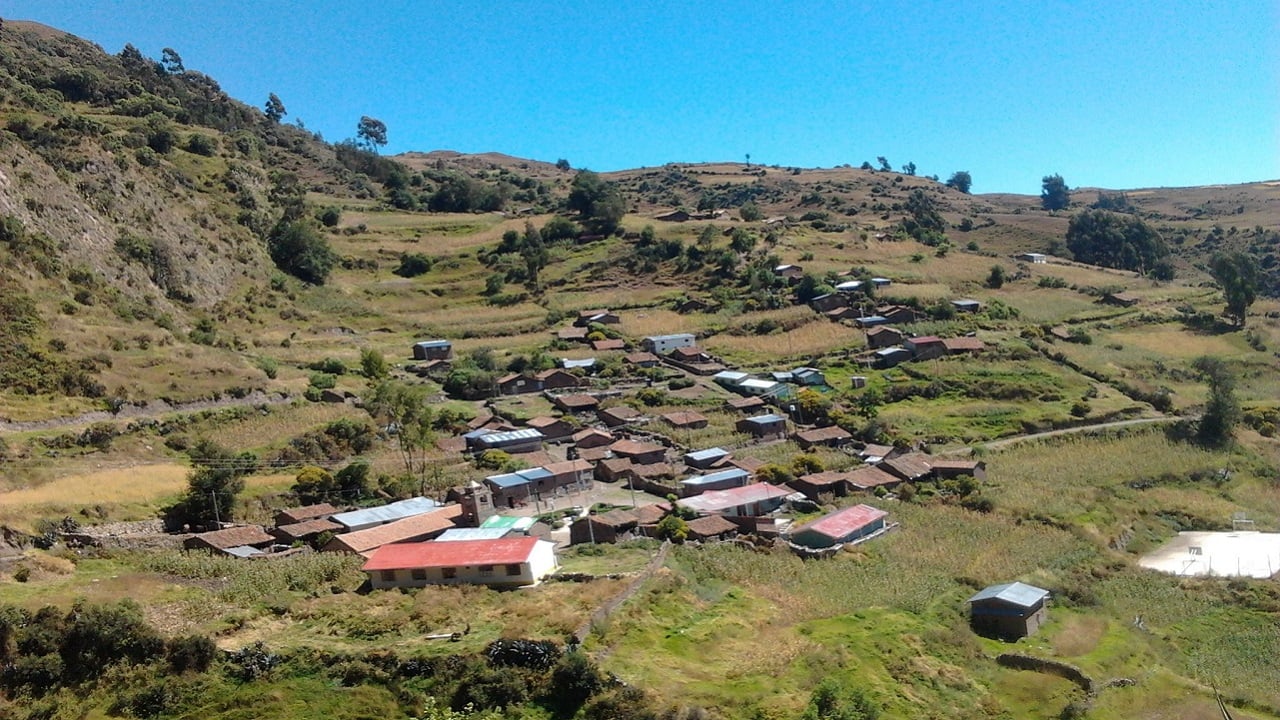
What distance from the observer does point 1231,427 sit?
175 feet

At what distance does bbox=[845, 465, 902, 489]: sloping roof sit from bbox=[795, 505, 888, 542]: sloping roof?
13.8 feet

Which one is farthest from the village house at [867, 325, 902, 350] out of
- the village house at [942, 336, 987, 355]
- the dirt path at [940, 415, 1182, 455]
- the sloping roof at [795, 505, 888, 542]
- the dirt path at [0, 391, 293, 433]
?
the dirt path at [0, 391, 293, 433]

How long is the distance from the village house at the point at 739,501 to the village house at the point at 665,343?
30.0 metres

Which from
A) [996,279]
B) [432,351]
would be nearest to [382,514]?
[432,351]

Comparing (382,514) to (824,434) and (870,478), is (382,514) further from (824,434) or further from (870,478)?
(824,434)

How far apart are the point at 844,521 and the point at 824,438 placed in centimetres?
1538

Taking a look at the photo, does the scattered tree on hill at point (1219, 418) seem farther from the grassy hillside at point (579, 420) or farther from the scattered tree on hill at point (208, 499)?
the scattered tree on hill at point (208, 499)

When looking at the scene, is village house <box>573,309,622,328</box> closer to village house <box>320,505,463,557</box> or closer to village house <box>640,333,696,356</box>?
village house <box>640,333,696,356</box>

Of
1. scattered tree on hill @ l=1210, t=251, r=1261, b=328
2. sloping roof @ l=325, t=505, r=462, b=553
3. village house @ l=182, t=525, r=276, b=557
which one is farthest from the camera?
scattered tree on hill @ l=1210, t=251, r=1261, b=328

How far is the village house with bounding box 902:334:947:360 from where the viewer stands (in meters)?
66.1

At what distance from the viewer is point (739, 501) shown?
3966cm

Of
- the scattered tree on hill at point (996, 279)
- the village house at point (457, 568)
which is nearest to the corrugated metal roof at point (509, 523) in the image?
the village house at point (457, 568)

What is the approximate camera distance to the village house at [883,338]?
69.1 metres

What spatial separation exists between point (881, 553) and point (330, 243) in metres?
76.2
